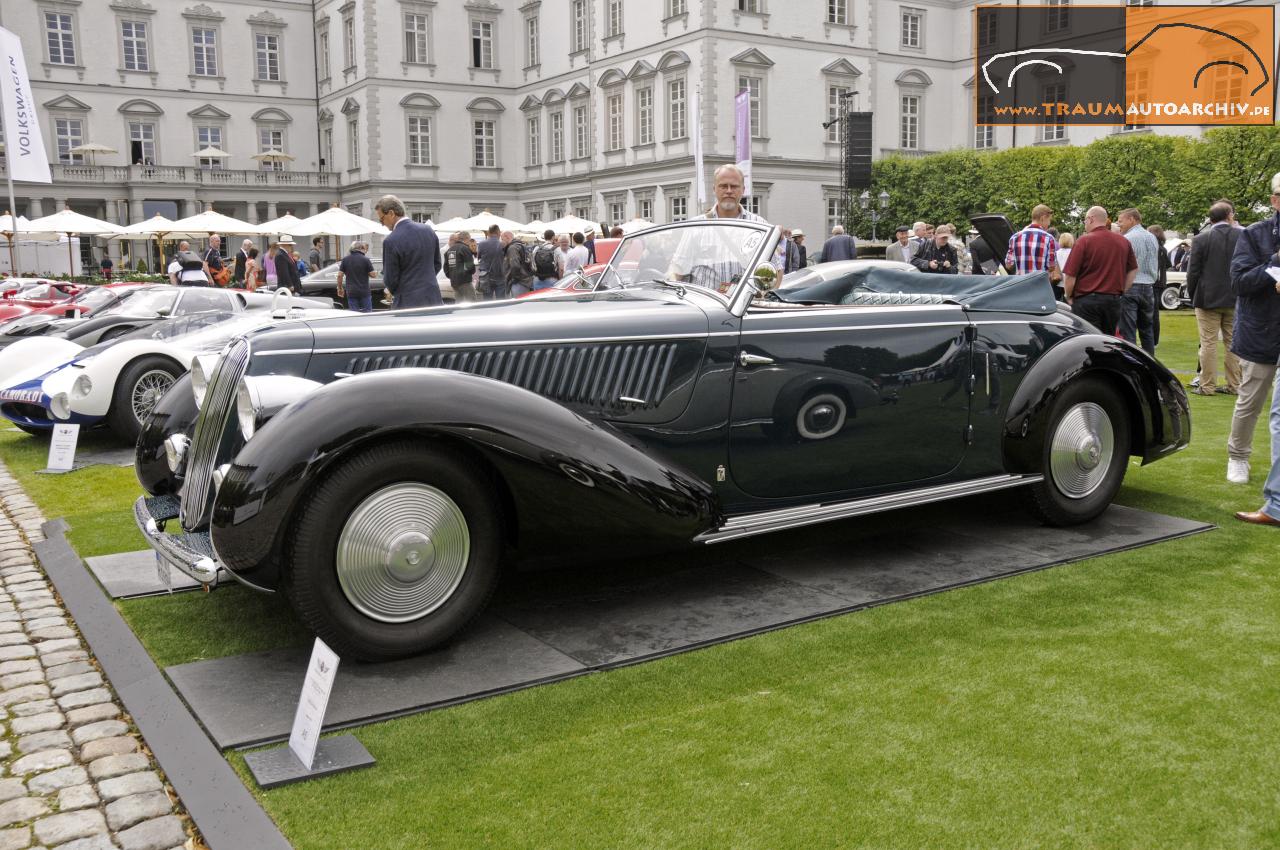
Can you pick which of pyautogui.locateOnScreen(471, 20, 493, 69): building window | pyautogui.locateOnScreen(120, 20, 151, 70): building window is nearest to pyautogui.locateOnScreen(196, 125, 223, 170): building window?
pyautogui.locateOnScreen(120, 20, 151, 70): building window

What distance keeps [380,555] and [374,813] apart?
3.42ft

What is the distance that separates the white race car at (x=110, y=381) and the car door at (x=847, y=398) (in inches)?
197

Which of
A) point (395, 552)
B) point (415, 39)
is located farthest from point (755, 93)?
point (395, 552)

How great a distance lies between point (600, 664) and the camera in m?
3.91

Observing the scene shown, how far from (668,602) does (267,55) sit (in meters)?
57.8

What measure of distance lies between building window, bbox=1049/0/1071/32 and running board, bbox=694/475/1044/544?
46.3m

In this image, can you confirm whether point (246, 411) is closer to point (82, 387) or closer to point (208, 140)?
point (82, 387)

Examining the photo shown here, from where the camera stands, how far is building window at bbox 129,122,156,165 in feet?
166

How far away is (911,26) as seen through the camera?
48.6 meters

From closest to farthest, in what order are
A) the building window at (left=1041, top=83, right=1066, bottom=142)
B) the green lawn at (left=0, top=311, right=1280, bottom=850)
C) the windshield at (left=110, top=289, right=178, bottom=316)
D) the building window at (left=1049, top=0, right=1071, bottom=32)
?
1. the green lawn at (left=0, top=311, right=1280, bottom=850)
2. the windshield at (left=110, top=289, right=178, bottom=316)
3. the building window at (left=1041, top=83, right=1066, bottom=142)
4. the building window at (left=1049, top=0, right=1071, bottom=32)

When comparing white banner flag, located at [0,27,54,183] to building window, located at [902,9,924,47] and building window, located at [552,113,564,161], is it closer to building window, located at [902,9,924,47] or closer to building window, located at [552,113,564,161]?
building window, located at [552,113,564,161]

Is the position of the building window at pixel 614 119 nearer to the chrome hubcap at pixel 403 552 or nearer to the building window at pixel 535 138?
the building window at pixel 535 138

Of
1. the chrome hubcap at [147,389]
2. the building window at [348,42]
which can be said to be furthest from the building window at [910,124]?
the chrome hubcap at [147,389]

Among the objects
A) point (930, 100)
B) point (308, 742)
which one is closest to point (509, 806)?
point (308, 742)
